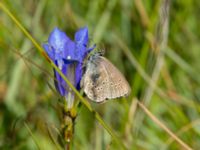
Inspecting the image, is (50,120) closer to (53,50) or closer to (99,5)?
(99,5)

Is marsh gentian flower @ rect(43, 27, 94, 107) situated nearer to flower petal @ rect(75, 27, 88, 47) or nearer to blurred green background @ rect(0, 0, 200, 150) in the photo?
flower petal @ rect(75, 27, 88, 47)

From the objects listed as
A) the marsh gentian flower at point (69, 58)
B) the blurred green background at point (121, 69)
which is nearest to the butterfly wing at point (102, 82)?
the marsh gentian flower at point (69, 58)

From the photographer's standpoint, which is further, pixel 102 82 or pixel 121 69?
pixel 121 69

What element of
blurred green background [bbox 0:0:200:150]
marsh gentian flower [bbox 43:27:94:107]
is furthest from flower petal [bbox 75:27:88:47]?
blurred green background [bbox 0:0:200:150]

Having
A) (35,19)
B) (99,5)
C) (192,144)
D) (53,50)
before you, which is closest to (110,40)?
(99,5)

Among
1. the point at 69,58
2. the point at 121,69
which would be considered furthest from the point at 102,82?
the point at 121,69

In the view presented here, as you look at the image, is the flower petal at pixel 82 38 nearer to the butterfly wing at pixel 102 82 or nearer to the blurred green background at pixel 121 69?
the butterfly wing at pixel 102 82

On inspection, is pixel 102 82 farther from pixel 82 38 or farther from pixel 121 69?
pixel 121 69
